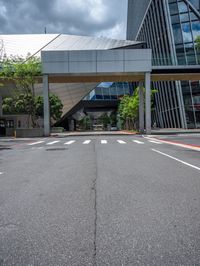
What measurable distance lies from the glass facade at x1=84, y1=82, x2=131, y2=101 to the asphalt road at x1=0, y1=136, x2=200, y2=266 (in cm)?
7483

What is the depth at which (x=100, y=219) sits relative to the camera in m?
4.86

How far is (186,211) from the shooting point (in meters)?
5.25

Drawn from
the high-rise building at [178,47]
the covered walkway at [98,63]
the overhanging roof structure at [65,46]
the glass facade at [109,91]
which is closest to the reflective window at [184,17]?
Result: the high-rise building at [178,47]

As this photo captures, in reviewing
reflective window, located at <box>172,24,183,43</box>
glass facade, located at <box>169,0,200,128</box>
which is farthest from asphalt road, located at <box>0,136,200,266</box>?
reflective window, located at <box>172,24,183,43</box>

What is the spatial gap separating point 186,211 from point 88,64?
32599mm

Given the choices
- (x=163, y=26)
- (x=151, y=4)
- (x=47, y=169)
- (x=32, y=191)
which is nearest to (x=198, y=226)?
(x=32, y=191)

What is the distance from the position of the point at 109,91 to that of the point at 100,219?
267 feet

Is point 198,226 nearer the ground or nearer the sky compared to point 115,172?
nearer the ground

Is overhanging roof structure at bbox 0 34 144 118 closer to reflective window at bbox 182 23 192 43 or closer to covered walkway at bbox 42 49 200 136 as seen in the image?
reflective window at bbox 182 23 192 43

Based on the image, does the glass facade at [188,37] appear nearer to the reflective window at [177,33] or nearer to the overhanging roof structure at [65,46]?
the reflective window at [177,33]

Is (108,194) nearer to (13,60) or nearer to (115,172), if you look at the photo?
(115,172)

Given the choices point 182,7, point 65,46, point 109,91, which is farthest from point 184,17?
point 109,91

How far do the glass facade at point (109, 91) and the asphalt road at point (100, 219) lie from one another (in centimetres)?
7483

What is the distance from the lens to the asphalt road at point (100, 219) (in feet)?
11.7
